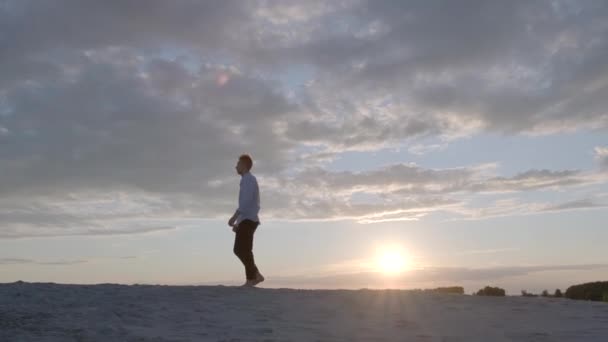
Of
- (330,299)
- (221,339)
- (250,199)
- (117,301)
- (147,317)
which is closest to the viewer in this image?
(221,339)

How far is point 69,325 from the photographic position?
372 inches

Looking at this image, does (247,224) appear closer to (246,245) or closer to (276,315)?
(246,245)

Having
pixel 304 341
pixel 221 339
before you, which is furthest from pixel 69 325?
pixel 304 341

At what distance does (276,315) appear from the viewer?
1055 cm

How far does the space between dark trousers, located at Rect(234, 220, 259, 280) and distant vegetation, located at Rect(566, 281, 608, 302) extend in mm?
8300

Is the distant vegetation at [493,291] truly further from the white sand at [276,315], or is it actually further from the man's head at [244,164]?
the man's head at [244,164]

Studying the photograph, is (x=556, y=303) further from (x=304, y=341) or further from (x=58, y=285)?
(x=58, y=285)

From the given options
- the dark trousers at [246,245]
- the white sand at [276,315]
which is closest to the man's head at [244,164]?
the dark trousers at [246,245]

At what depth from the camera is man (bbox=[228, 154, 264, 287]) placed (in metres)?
12.9

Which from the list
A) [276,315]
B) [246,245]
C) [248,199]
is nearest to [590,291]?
[246,245]

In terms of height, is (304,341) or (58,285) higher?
(58,285)

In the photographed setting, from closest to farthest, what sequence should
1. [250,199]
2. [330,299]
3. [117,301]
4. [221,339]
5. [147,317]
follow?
[221,339] → [147,317] → [117,301] → [330,299] → [250,199]

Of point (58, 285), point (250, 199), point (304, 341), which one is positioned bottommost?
point (304, 341)

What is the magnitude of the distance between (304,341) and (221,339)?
108 cm
